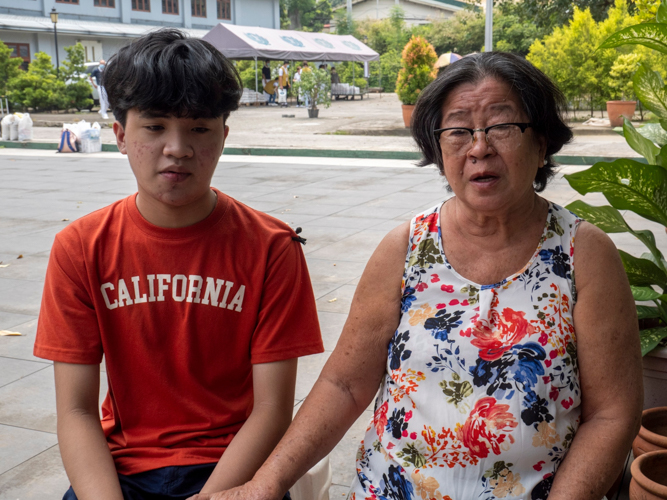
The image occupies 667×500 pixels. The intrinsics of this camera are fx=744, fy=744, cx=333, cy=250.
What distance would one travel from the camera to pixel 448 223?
1.88m

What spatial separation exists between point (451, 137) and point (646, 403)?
5.09ft

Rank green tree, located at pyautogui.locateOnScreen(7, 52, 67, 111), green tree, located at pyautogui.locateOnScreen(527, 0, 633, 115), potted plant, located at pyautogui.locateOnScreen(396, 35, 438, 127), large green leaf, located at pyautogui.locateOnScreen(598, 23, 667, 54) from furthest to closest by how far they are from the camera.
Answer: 1. green tree, located at pyautogui.locateOnScreen(7, 52, 67, 111)
2. green tree, located at pyautogui.locateOnScreen(527, 0, 633, 115)
3. potted plant, located at pyautogui.locateOnScreen(396, 35, 438, 127)
4. large green leaf, located at pyautogui.locateOnScreen(598, 23, 667, 54)

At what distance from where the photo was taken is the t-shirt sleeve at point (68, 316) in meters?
1.82

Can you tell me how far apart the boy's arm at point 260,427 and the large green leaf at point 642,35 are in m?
1.69

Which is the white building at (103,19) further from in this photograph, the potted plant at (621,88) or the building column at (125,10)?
the potted plant at (621,88)

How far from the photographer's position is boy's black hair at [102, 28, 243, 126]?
175 cm

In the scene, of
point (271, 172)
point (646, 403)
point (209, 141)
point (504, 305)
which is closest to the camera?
point (504, 305)

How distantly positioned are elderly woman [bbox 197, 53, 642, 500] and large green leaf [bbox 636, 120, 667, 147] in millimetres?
1387

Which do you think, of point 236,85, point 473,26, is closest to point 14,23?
point 473,26

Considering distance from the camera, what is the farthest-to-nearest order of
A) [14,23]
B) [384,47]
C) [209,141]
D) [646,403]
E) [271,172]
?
[384,47]
[14,23]
[271,172]
[646,403]
[209,141]

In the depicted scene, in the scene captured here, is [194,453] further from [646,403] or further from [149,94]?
[646,403]

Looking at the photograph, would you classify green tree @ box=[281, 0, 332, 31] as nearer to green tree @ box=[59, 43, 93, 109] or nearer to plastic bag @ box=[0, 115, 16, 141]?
green tree @ box=[59, 43, 93, 109]

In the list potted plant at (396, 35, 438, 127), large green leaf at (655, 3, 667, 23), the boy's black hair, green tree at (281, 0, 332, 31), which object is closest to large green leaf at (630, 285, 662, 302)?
large green leaf at (655, 3, 667, 23)

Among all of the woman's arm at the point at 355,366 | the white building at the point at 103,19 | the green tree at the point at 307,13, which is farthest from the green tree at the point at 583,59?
the green tree at the point at 307,13
